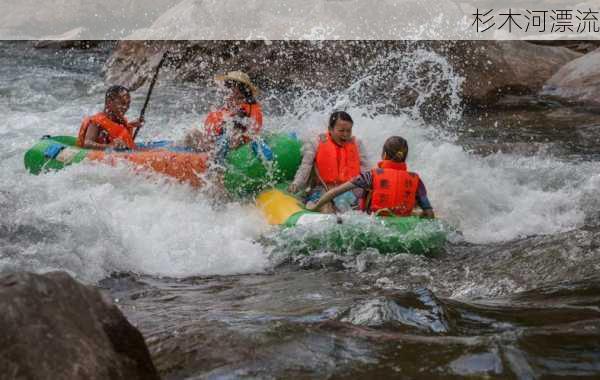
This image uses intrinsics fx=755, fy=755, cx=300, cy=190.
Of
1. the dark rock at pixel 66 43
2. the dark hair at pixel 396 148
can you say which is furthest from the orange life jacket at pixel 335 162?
the dark rock at pixel 66 43

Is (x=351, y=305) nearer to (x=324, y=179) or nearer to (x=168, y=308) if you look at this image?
(x=168, y=308)

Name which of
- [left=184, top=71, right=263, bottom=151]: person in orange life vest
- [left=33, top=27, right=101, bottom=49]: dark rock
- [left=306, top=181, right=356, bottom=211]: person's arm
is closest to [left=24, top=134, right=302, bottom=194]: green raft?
[left=184, top=71, right=263, bottom=151]: person in orange life vest

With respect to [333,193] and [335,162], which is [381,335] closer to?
[333,193]

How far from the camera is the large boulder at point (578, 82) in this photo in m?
11.0

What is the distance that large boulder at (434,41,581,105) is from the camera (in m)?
11.4

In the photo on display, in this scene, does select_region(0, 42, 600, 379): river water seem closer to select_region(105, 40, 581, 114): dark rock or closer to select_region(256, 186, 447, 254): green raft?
select_region(256, 186, 447, 254): green raft

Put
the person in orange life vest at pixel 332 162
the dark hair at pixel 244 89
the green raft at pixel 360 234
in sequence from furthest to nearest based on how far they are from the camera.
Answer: the dark hair at pixel 244 89
the person in orange life vest at pixel 332 162
the green raft at pixel 360 234

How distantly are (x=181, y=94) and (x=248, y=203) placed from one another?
6424mm

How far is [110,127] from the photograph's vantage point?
7.76 meters

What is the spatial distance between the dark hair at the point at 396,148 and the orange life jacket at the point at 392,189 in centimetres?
5

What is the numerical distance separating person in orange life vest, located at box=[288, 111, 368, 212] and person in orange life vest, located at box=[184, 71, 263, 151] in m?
0.74

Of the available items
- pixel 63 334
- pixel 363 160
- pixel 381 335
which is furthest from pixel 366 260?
pixel 63 334

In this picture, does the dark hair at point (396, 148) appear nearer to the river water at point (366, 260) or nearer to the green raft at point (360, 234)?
the green raft at point (360, 234)

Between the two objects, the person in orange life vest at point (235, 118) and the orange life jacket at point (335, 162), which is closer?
the orange life jacket at point (335, 162)
